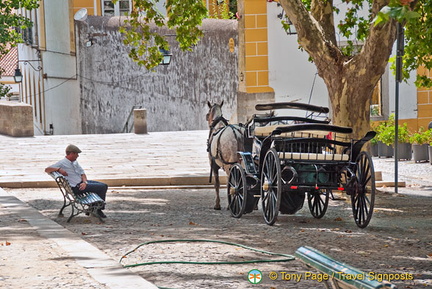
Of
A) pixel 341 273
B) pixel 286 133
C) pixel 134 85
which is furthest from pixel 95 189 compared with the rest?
pixel 134 85

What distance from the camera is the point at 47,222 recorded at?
12352 millimetres

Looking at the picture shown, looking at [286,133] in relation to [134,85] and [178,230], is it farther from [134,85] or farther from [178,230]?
[134,85]

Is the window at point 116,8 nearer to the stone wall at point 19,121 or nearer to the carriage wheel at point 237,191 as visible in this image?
the stone wall at point 19,121

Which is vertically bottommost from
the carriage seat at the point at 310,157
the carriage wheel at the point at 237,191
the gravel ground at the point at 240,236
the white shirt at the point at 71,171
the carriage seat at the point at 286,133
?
the gravel ground at the point at 240,236

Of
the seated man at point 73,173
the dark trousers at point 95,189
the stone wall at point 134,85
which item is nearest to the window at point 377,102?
the stone wall at point 134,85

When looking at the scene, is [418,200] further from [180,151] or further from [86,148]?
[86,148]

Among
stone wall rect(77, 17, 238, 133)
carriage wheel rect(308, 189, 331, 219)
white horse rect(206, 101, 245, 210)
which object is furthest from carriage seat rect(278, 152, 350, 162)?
stone wall rect(77, 17, 238, 133)

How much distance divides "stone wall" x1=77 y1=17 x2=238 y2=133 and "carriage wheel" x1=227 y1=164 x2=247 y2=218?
20.5 m

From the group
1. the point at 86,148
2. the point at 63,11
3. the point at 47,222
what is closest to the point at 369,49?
the point at 47,222

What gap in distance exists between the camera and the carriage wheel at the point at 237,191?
13.1 meters

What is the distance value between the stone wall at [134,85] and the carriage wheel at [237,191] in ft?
67.1

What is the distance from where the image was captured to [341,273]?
5203mm

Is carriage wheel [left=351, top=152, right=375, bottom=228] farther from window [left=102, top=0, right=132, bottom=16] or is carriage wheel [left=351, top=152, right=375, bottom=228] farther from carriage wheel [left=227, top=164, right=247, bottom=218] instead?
window [left=102, top=0, right=132, bottom=16]

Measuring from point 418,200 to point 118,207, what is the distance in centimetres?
505
